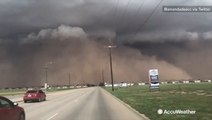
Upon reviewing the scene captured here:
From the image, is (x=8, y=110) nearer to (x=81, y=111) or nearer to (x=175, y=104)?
(x=81, y=111)

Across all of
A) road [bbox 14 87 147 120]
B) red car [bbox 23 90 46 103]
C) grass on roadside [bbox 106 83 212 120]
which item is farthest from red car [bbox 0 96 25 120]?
red car [bbox 23 90 46 103]

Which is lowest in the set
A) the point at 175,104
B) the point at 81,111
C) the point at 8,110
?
the point at 81,111

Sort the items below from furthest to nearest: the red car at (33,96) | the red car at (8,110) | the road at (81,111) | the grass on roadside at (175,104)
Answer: the red car at (33,96), the road at (81,111), the grass on roadside at (175,104), the red car at (8,110)

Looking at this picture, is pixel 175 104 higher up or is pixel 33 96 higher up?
pixel 33 96

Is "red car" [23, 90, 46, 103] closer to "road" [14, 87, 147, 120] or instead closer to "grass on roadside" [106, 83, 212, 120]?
"road" [14, 87, 147, 120]

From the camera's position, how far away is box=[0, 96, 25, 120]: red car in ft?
52.1

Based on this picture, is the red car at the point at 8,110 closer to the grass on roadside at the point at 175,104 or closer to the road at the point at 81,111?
the road at the point at 81,111

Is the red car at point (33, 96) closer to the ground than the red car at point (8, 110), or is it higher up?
higher up

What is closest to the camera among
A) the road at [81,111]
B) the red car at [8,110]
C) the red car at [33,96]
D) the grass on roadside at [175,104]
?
the red car at [8,110]

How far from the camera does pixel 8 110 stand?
53.7 ft

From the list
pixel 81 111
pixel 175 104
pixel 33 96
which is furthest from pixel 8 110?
pixel 33 96

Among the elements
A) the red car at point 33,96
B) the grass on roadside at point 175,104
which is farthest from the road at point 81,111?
the red car at point 33,96

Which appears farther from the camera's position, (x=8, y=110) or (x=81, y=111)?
(x=81, y=111)

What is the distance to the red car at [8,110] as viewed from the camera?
15.9m
